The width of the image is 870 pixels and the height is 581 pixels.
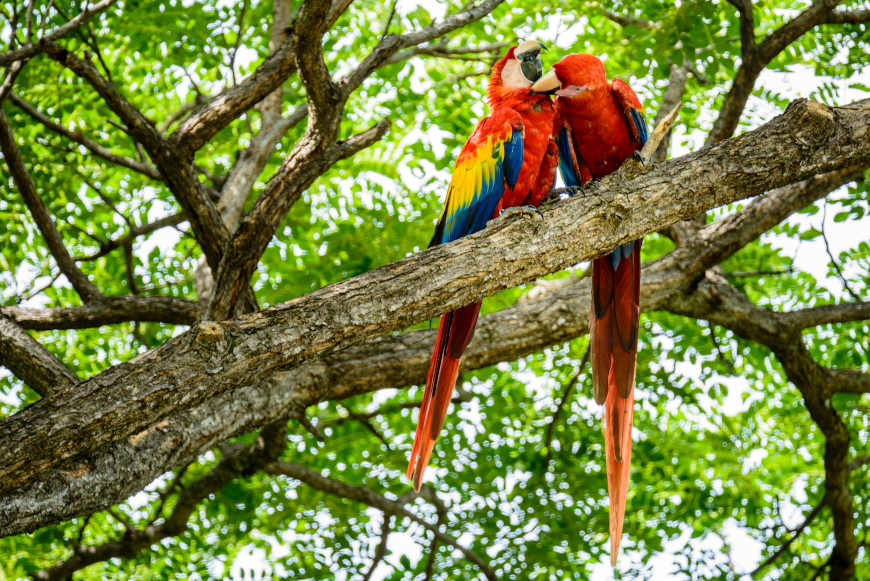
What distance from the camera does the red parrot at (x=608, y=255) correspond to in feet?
9.16

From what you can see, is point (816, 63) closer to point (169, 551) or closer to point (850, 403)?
point (850, 403)

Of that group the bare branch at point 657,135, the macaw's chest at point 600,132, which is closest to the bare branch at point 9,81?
the macaw's chest at point 600,132

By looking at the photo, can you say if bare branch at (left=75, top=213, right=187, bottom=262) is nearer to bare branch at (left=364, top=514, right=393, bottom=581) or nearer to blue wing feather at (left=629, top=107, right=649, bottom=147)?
bare branch at (left=364, top=514, right=393, bottom=581)

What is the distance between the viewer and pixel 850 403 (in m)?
4.46

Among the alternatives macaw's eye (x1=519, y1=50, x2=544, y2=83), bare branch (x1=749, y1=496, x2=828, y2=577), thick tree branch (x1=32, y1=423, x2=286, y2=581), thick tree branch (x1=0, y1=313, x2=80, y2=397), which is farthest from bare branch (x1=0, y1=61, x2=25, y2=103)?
bare branch (x1=749, y1=496, x2=828, y2=577)

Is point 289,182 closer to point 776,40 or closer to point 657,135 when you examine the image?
point 657,135

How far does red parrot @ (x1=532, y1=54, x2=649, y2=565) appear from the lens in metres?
2.79

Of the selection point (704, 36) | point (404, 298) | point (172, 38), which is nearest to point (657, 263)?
point (704, 36)

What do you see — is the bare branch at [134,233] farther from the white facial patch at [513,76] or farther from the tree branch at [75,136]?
the white facial patch at [513,76]

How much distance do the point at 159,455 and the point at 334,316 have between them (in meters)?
1.06

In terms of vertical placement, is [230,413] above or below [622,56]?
below

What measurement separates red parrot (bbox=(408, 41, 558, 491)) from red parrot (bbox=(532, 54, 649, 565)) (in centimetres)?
9

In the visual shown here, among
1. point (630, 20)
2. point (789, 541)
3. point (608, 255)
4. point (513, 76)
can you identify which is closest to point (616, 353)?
point (608, 255)

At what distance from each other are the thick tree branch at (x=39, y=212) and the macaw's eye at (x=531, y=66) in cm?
213
